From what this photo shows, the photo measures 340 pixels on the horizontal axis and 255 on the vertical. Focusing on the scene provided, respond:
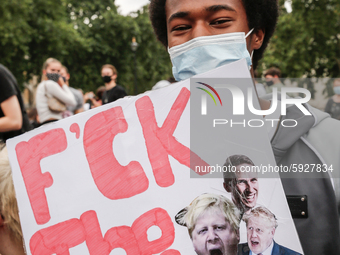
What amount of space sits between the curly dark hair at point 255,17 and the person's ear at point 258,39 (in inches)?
0.8

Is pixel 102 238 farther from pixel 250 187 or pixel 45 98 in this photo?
pixel 45 98

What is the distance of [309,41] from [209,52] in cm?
1991

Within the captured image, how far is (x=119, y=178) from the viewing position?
5.02ft

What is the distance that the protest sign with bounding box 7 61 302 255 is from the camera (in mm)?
1437

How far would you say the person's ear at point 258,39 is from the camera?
1943mm

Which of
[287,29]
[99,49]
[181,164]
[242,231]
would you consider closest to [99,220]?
[181,164]

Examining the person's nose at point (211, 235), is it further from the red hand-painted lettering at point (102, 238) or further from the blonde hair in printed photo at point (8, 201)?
the blonde hair in printed photo at point (8, 201)

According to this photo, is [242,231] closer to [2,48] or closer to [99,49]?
[2,48]

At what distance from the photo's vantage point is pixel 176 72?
197 centimetres

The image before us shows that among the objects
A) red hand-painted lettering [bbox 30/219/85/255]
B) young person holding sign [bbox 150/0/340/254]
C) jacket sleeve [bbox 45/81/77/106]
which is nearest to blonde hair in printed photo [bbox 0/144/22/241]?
red hand-painted lettering [bbox 30/219/85/255]

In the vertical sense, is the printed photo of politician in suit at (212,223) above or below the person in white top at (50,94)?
below

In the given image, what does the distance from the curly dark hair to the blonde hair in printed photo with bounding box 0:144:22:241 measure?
976mm

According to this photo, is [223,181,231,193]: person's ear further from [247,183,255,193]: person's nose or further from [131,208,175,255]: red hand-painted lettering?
[131,208,175,255]: red hand-painted lettering

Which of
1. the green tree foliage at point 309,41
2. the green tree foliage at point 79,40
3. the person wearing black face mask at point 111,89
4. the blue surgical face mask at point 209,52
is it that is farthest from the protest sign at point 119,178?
the green tree foliage at point 79,40
